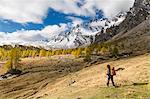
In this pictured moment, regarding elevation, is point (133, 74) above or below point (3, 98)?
above

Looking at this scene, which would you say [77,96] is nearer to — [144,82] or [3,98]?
[144,82]

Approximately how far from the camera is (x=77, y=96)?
4469cm

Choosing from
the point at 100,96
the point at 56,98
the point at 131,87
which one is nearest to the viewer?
the point at 100,96

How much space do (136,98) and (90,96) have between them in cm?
706

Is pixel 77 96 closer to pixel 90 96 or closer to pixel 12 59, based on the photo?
pixel 90 96

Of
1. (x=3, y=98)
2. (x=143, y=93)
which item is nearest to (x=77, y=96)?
(x=143, y=93)

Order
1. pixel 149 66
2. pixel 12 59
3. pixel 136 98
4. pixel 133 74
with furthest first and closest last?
pixel 12 59, pixel 149 66, pixel 133 74, pixel 136 98

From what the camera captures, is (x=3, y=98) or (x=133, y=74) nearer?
(x=133, y=74)

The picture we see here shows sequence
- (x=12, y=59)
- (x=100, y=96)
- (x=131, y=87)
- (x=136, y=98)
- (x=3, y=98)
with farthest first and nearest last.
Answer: (x=12, y=59) < (x=3, y=98) < (x=131, y=87) < (x=100, y=96) < (x=136, y=98)

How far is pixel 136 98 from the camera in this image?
37688 mm

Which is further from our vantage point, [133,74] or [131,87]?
[133,74]

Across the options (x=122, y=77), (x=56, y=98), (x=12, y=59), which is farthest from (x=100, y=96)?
(x=12, y=59)

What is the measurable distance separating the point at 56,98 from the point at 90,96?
24.5ft

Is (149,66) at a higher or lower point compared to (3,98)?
higher
